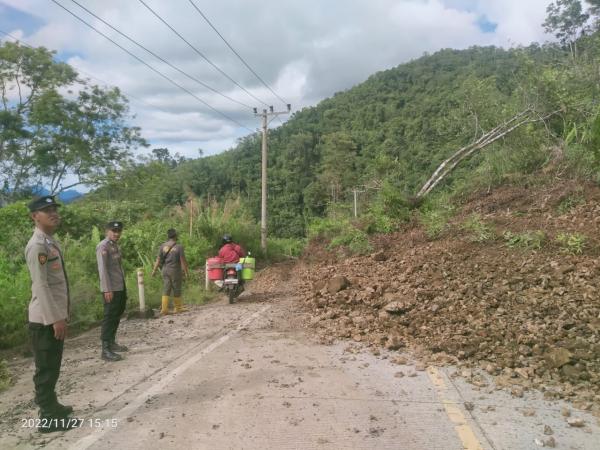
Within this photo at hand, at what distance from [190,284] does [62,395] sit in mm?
8175

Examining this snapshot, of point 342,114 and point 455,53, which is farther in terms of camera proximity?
point 455,53

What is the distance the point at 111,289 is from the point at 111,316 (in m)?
0.35

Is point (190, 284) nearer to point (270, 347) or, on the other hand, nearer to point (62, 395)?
point (270, 347)

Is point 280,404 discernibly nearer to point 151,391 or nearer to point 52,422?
point 151,391

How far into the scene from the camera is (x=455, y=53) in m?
88.8

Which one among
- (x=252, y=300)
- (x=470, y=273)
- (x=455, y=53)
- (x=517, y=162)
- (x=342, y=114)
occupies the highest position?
(x=455, y=53)

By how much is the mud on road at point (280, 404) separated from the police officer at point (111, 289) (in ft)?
0.85

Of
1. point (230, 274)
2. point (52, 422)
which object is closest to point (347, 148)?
point (230, 274)

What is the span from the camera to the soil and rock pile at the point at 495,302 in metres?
4.66

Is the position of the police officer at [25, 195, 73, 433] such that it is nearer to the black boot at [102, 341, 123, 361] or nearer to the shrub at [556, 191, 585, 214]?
the black boot at [102, 341, 123, 361]

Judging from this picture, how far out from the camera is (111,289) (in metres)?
6.08

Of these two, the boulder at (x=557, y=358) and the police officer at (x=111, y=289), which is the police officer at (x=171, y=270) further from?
the boulder at (x=557, y=358)

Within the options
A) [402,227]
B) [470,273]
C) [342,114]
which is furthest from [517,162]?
[342,114]

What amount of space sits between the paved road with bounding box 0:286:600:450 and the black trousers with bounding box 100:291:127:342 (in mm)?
328
